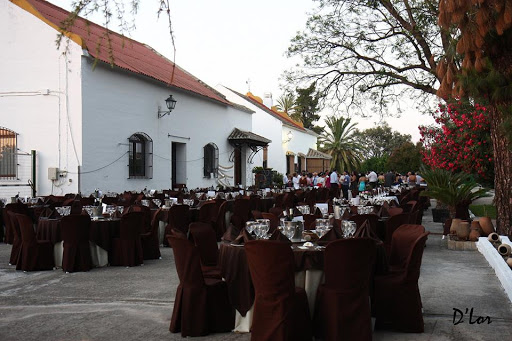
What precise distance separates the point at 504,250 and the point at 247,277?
5.06 meters

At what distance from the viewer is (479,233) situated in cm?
1018

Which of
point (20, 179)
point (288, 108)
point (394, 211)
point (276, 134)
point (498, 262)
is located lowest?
point (498, 262)

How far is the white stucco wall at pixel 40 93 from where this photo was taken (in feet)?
47.0

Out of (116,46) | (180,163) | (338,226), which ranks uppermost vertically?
(116,46)

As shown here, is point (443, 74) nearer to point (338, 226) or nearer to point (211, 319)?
point (338, 226)

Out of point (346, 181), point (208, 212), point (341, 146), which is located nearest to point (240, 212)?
point (208, 212)

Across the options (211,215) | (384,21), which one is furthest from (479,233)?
(384,21)

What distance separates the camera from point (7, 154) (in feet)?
49.8

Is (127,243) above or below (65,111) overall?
below

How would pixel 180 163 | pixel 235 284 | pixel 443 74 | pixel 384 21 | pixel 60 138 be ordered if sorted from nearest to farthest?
pixel 235 284 < pixel 443 74 < pixel 60 138 < pixel 384 21 < pixel 180 163

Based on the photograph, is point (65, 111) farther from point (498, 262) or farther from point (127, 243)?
point (498, 262)

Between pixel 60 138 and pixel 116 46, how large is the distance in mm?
5598

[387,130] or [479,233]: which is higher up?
[387,130]

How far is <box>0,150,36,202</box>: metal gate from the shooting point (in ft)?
48.3
